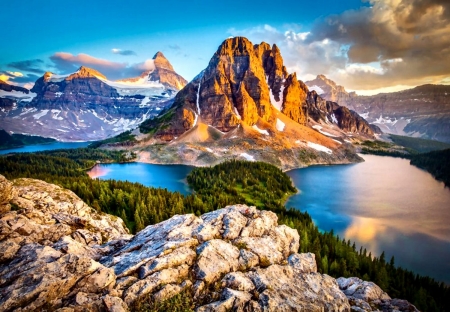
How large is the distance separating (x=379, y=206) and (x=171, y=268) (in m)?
89.0

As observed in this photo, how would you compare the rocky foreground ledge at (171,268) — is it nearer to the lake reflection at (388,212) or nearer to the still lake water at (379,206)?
the lake reflection at (388,212)

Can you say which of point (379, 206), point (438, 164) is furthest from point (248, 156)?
point (438, 164)

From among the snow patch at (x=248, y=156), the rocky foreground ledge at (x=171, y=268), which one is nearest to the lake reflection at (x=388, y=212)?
the snow patch at (x=248, y=156)

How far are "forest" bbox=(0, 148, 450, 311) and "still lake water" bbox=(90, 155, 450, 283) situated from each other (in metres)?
6.21

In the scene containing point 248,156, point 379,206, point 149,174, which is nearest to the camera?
point 379,206

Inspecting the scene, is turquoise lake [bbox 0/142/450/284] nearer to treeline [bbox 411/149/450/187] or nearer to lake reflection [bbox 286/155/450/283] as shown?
lake reflection [bbox 286/155/450/283]

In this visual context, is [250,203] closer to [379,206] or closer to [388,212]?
[388,212]

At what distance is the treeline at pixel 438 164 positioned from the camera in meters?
135

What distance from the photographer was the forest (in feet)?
137

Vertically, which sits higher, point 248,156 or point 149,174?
point 248,156

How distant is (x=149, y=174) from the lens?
141500 millimetres


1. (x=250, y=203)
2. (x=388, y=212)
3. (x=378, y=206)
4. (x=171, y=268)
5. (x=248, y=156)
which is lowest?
(x=250, y=203)

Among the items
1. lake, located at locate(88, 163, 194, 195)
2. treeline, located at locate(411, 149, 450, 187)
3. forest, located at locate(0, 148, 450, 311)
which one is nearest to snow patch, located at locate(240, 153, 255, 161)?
forest, located at locate(0, 148, 450, 311)

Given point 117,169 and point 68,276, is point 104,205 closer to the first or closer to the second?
point 68,276
